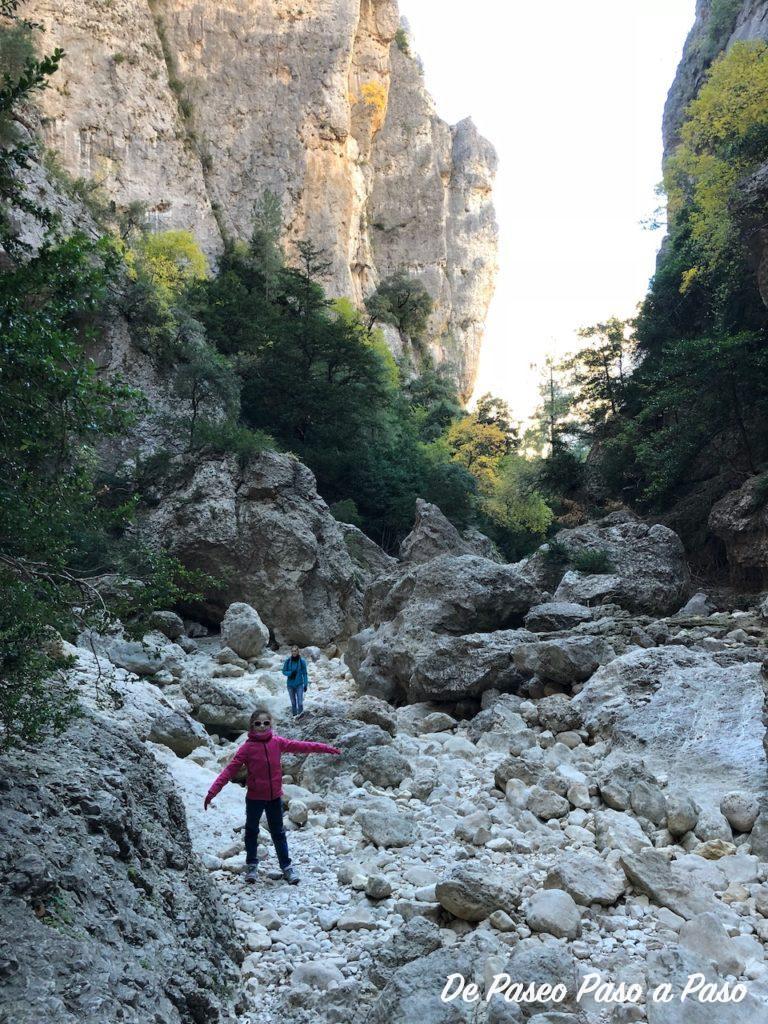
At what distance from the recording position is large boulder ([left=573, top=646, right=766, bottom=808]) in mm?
6285

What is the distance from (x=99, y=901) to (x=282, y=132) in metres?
47.6

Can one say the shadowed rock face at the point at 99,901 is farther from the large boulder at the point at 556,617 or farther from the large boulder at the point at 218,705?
the large boulder at the point at 556,617

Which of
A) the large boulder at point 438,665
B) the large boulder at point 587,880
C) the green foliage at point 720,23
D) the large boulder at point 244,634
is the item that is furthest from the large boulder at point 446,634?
the green foliage at point 720,23

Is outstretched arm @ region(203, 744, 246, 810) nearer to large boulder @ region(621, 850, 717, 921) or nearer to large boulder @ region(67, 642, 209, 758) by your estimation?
large boulder @ region(67, 642, 209, 758)

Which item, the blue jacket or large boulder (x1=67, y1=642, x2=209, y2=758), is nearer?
large boulder (x1=67, y1=642, x2=209, y2=758)

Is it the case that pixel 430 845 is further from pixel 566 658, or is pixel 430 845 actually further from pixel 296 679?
pixel 296 679

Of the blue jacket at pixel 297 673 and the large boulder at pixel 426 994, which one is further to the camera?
the blue jacket at pixel 297 673

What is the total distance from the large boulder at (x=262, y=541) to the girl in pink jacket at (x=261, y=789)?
40.1ft

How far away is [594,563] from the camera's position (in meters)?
14.4

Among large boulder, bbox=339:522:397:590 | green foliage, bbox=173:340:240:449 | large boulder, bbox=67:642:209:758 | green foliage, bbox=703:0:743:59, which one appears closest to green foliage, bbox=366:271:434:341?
green foliage, bbox=703:0:743:59

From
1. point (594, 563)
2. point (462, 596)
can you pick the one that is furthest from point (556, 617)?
point (594, 563)

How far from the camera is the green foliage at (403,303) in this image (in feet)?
164

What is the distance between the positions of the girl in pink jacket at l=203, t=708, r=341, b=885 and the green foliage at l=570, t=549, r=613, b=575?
9.95 m

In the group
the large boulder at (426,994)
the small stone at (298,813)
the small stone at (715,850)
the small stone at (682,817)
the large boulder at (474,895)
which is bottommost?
the large boulder at (426,994)
